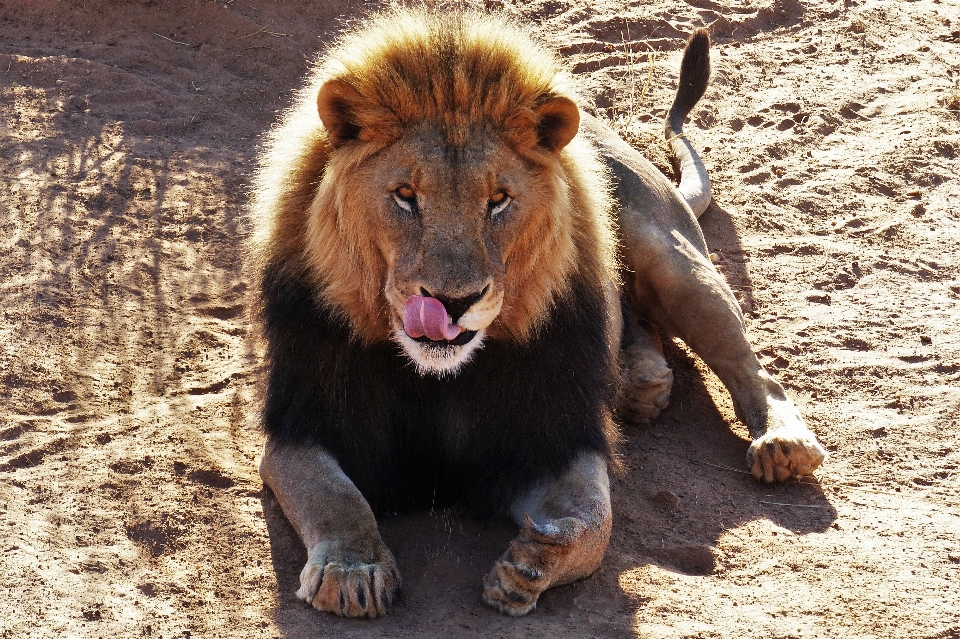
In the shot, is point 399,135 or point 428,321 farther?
point 399,135

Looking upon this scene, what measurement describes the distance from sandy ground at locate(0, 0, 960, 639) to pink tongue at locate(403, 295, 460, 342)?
85cm

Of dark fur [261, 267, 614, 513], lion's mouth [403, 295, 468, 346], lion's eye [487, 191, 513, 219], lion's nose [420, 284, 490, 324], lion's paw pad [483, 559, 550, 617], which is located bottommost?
lion's paw pad [483, 559, 550, 617]

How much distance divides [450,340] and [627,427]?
6.07 feet

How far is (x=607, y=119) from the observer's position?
7109 mm

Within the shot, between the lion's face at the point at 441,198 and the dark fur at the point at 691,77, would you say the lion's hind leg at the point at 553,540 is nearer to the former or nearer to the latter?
the lion's face at the point at 441,198

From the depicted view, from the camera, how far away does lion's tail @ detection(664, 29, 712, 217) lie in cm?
616

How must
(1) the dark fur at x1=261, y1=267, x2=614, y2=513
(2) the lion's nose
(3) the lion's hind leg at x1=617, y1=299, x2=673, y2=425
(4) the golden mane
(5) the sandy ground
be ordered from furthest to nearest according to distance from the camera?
(3) the lion's hind leg at x1=617, y1=299, x2=673, y2=425 → (1) the dark fur at x1=261, y1=267, x2=614, y2=513 → (5) the sandy ground → (4) the golden mane → (2) the lion's nose

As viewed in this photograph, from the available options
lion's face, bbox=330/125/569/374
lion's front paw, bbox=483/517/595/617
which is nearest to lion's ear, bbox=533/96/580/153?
lion's face, bbox=330/125/569/374

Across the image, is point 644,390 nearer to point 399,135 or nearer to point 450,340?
point 450,340

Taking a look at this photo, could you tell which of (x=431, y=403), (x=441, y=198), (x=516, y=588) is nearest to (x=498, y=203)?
(x=441, y=198)

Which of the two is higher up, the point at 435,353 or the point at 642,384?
the point at 435,353

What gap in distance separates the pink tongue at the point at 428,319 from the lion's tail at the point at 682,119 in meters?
3.15

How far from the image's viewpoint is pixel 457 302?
3.22 meters

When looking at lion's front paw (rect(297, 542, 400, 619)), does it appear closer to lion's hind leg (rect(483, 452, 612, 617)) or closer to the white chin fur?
lion's hind leg (rect(483, 452, 612, 617))
